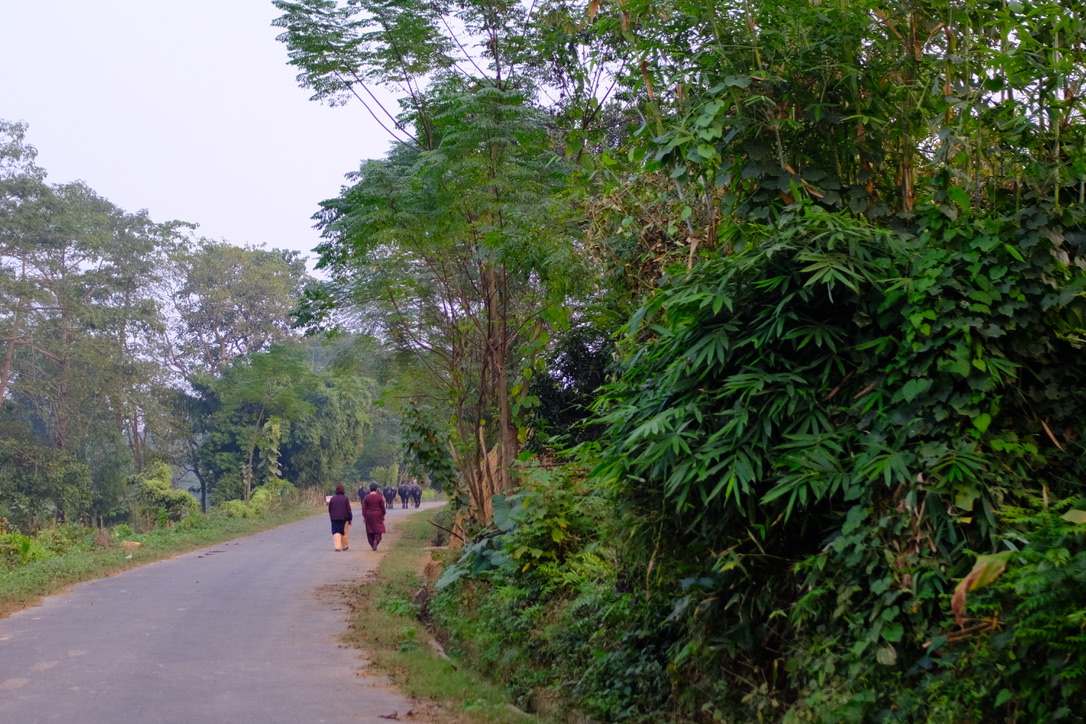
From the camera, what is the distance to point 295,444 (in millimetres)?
50812

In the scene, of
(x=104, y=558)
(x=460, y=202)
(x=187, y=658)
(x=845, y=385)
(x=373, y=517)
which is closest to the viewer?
(x=845, y=385)

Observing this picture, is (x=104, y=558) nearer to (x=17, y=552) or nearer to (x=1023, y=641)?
(x=17, y=552)

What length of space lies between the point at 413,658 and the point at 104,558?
1264 centimetres

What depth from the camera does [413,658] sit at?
927 centimetres

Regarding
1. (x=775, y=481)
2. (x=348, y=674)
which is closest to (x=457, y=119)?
(x=348, y=674)

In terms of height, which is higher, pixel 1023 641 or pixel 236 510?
pixel 1023 641

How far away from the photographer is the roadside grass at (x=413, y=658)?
7.23 metres

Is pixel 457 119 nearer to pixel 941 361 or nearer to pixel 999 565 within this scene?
pixel 941 361

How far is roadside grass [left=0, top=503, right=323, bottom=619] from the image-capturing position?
45.5 feet

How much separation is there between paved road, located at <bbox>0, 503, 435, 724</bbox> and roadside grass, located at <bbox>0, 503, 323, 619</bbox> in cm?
50

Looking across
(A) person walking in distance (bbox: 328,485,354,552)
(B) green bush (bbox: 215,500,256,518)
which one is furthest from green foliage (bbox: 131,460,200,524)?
(A) person walking in distance (bbox: 328,485,354,552)

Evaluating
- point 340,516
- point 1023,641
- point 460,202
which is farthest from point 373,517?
point 1023,641

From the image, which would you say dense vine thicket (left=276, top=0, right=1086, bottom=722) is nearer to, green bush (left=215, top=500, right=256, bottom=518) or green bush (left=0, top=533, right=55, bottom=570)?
green bush (left=0, top=533, right=55, bottom=570)

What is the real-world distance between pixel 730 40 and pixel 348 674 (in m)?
6.39
